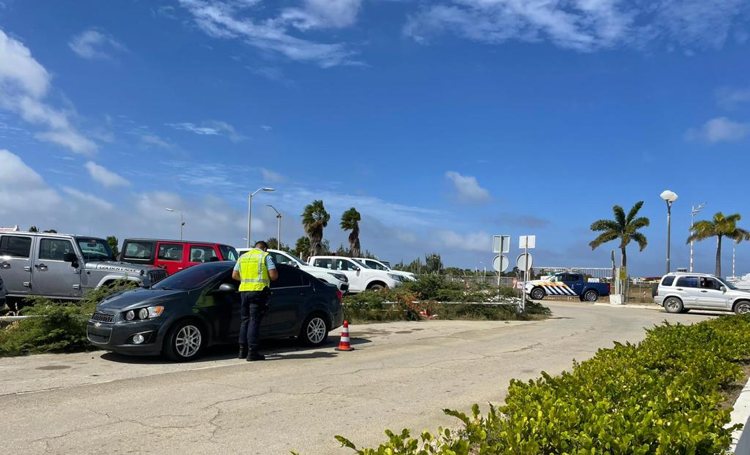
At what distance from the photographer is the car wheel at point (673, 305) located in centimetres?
2805

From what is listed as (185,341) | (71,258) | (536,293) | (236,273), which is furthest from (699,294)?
(71,258)

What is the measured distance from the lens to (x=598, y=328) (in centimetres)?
1805

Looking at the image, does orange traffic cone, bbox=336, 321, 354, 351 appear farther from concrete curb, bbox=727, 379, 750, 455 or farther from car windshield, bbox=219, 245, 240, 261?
car windshield, bbox=219, 245, 240, 261

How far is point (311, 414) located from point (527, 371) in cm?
463

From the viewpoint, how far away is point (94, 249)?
15.0 metres

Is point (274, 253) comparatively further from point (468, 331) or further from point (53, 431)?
point (53, 431)

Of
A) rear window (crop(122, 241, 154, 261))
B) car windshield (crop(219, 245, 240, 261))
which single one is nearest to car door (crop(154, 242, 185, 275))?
rear window (crop(122, 241, 154, 261))

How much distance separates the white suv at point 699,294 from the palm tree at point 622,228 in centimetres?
2139

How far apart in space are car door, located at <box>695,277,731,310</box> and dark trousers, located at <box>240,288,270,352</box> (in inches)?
946

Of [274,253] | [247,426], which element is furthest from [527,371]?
[274,253]

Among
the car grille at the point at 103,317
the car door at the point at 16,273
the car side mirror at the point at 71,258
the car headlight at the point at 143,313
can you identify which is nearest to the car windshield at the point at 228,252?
the car side mirror at the point at 71,258

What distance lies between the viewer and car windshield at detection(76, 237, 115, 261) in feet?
47.8

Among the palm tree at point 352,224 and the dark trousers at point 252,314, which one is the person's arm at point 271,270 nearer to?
the dark trousers at point 252,314

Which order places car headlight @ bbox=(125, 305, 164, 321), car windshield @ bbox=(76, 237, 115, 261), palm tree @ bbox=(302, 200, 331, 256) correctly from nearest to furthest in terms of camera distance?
car headlight @ bbox=(125, 305, 164, 321)
car windshield @ bbox=(76, 237, 115, 261)
palm tree @ bbox=(302, 200, 331, 256)
